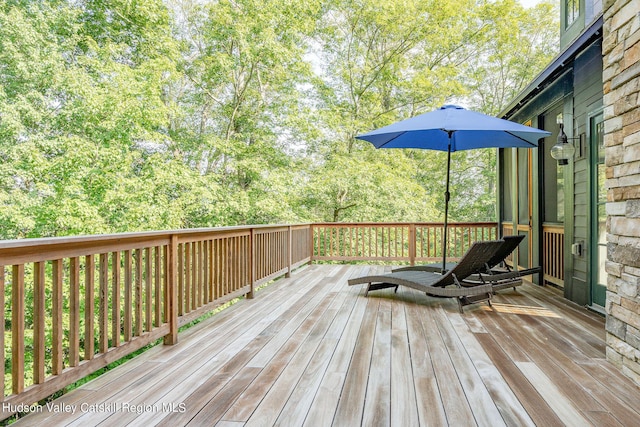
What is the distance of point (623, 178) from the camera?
2271mm

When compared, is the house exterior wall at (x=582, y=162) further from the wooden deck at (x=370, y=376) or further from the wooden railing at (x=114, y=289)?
the wooden railing at (x=114, y=289)

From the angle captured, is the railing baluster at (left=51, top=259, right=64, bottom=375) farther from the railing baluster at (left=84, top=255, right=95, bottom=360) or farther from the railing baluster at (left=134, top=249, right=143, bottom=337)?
the railing baluster at (left=134, top=249, right=143, bottom=337)

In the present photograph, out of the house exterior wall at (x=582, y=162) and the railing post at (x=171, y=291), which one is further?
the house exterior wall at (x=582, y=162)

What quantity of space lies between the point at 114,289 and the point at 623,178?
3.19m

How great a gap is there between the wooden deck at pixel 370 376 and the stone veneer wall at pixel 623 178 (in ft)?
0.74

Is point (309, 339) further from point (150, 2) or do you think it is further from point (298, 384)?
point (150, 2)

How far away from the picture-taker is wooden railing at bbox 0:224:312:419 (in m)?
1.64

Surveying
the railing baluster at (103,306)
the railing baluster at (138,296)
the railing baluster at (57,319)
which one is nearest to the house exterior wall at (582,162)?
the railing baluster at (138,296)

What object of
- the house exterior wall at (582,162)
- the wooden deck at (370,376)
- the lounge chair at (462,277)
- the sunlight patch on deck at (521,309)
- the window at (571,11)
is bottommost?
the sunlight patch on deck at (521,309)

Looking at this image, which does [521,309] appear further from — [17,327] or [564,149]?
[17,327]

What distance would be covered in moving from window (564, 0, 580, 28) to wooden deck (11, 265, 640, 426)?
3.64 metres

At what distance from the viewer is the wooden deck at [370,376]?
1701mm

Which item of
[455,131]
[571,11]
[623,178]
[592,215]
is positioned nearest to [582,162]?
[592,215]

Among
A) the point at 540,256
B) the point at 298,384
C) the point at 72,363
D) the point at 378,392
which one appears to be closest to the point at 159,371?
the point at 72,363
